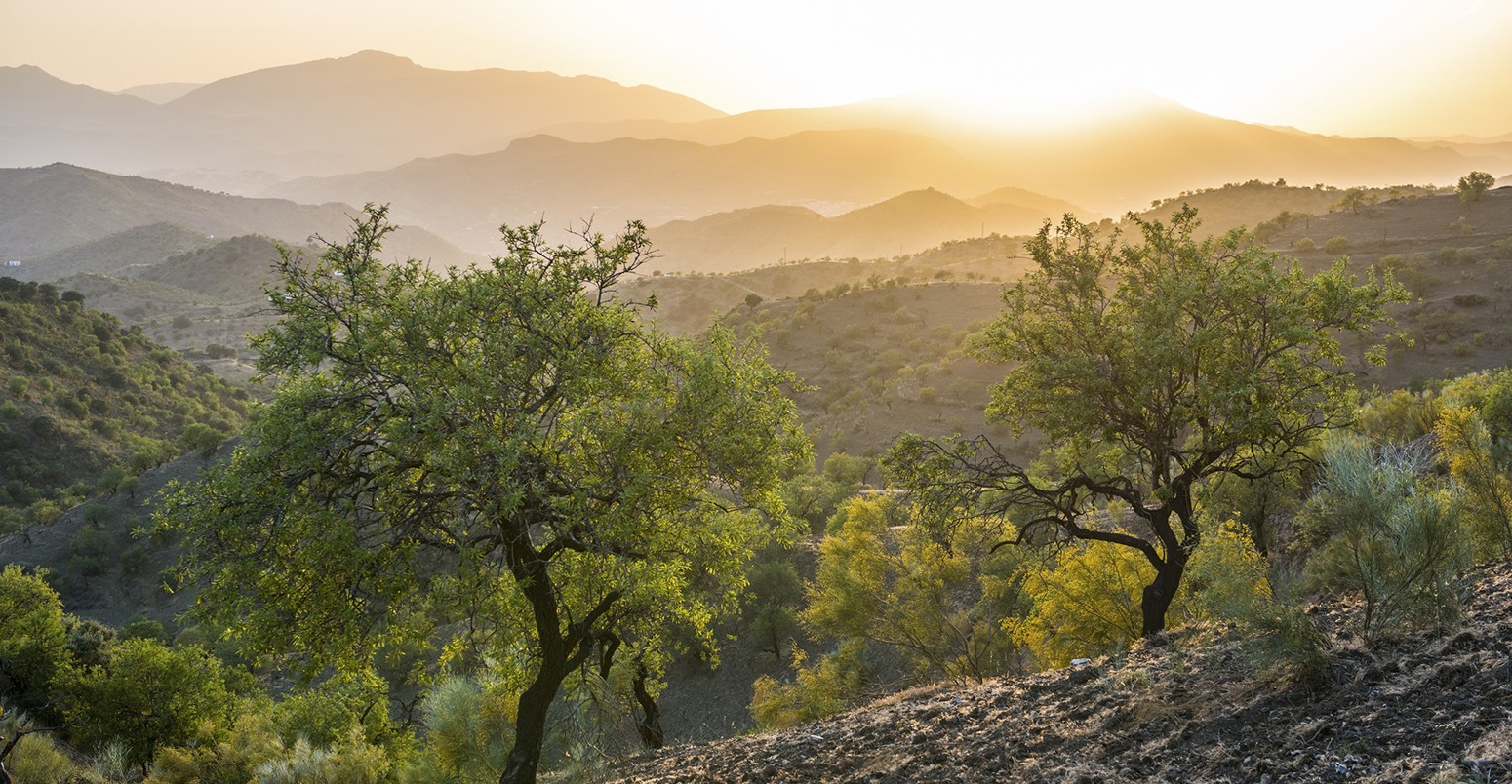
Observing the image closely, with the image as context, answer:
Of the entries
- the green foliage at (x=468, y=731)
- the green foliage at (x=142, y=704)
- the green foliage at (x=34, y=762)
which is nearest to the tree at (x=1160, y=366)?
the green foliage at (x=468, y=731)

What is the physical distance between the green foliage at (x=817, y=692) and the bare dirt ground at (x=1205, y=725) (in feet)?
27.7

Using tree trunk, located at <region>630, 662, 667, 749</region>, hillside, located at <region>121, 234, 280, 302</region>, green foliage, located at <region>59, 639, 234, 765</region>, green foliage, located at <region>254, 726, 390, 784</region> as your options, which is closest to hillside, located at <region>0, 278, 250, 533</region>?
green foliage, located at <region>59, 639, 234, 765</region>

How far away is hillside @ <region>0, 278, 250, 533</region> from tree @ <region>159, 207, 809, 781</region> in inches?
1979

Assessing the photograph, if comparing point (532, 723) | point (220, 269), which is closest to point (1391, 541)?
point (532, 723)

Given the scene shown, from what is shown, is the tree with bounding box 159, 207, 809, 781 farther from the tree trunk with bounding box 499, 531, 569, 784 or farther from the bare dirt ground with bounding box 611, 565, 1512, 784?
the bare dirt ground with bounding box 611, 565, 1512, 784

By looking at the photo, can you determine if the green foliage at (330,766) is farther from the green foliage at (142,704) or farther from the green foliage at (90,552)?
the green foliage at (90,552)

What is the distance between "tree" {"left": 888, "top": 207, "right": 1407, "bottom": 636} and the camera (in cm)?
1096

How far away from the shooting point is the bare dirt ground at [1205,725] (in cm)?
577

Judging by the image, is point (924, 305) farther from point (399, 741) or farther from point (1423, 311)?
point (399, 741)

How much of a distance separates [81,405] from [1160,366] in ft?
218

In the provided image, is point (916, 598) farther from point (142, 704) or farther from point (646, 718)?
point (142, 704)

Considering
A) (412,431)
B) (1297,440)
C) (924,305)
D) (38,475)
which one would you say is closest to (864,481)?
(924,305)

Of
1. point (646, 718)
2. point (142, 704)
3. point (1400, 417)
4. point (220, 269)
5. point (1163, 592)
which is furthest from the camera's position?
point (220, 269)

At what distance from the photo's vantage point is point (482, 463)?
8.00 metres
